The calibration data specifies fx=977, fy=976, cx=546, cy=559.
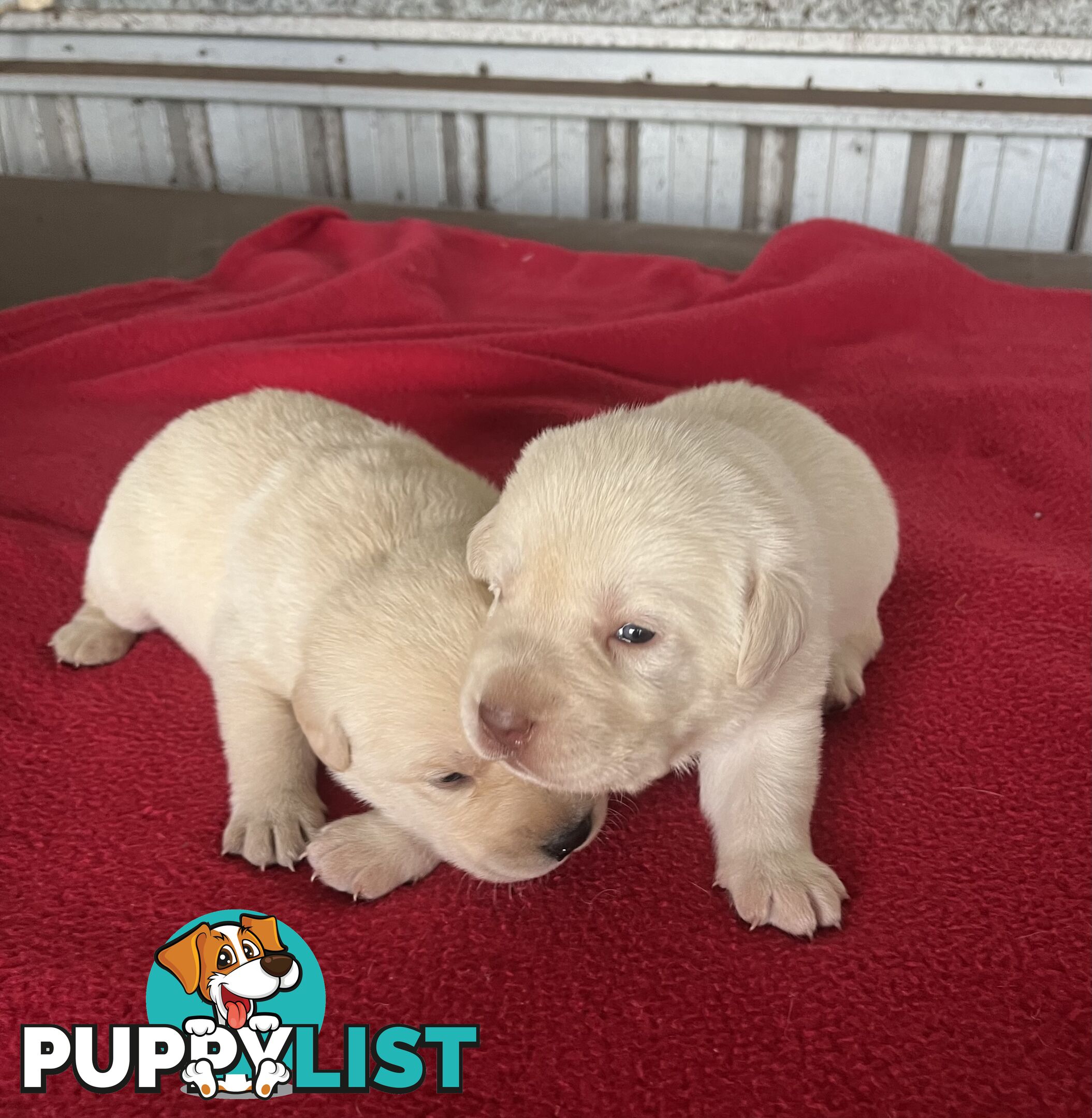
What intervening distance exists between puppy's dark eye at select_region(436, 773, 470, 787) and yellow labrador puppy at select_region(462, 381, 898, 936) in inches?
5.6

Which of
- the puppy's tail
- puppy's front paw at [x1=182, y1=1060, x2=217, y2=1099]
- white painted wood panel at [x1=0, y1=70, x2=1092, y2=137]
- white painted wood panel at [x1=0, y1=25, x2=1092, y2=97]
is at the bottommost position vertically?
the puppy's tail

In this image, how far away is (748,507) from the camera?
4.36 feet

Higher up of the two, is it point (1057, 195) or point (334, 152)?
point (334, 152)

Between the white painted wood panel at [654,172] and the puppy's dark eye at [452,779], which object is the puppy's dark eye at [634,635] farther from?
the white painted wood panel at [654,172]

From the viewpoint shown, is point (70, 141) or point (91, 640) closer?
point (91, 640)

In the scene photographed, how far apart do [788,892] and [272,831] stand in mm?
775

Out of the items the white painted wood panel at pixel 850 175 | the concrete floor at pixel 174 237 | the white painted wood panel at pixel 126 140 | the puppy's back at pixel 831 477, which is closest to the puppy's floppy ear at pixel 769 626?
the puppy's back at pixel 831 477

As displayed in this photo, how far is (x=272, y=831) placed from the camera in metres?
1.51

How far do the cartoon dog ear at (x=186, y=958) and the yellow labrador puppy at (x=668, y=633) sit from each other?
0.49 m

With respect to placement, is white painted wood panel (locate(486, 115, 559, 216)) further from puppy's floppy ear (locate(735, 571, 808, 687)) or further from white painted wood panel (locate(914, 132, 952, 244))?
puppy's floppy ear (locate(735, 571, 808, 687))

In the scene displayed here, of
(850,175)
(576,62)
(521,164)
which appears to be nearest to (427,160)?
(521,164)

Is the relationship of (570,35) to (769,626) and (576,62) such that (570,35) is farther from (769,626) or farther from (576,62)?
(769,626)

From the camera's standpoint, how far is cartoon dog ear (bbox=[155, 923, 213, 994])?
1279 millimetres


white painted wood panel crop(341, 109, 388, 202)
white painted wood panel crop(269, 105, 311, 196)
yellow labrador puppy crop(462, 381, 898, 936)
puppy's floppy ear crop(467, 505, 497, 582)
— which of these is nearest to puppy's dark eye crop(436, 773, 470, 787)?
yellow labrador puppy crop(462, 381, 898, 936)
